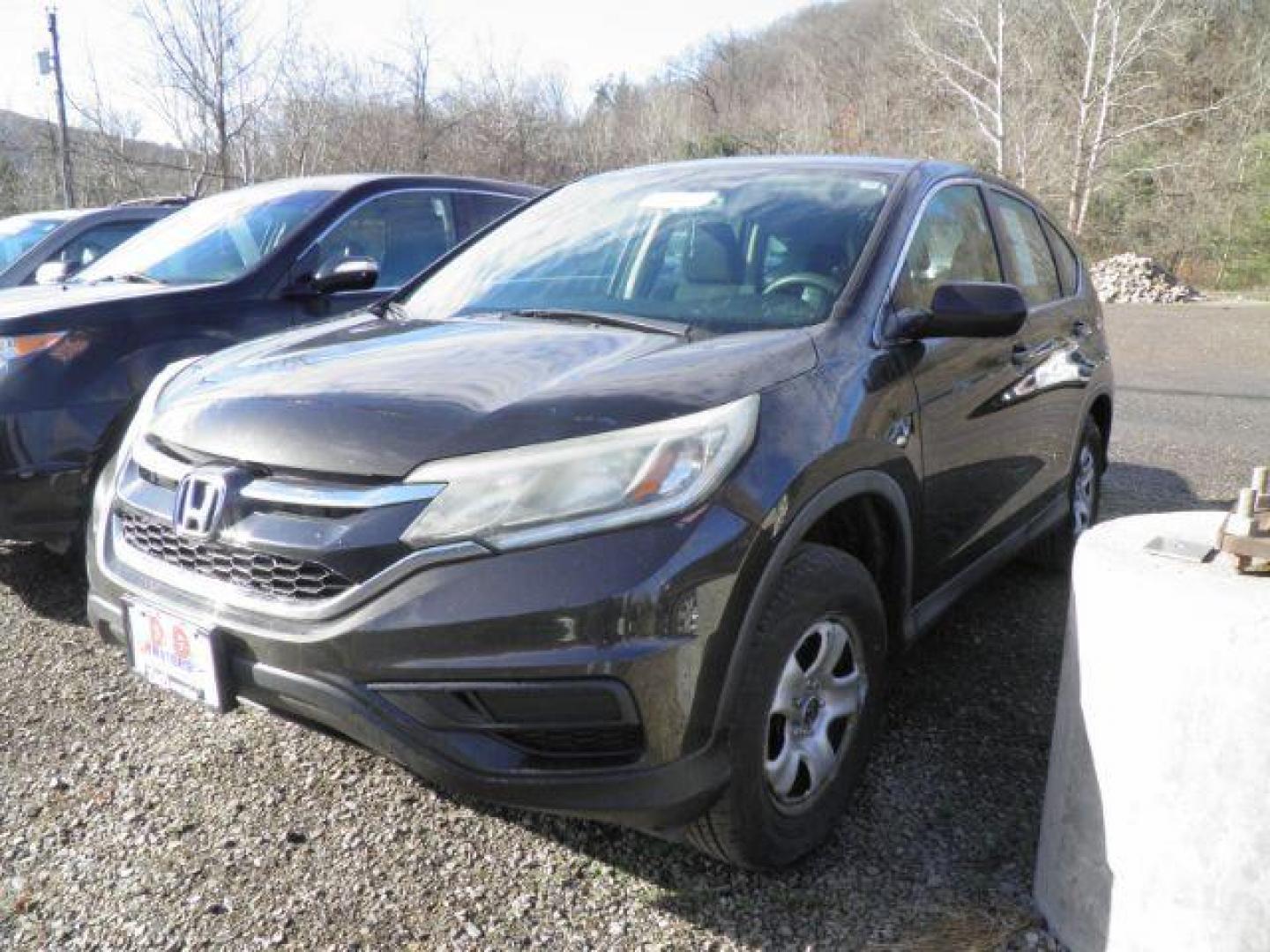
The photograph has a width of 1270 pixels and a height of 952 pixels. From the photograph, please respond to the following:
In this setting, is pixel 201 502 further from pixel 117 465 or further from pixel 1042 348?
pixel 1042 348

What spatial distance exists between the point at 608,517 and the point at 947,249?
1.73 meters

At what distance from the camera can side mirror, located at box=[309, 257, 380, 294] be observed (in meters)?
4.16

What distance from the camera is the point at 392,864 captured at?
2322 mm

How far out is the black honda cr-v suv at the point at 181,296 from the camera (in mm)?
3484

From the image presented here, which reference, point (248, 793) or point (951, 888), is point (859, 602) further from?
point (248, 793)

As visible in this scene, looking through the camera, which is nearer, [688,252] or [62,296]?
[688,252]

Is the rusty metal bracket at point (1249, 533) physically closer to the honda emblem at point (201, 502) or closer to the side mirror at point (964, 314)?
the side mirror at point (964, 314)

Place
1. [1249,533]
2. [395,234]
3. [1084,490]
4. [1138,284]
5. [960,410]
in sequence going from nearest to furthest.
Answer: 1. [1249,533]
2. [960,410]
3. [1084,490]
4. [395,234]
5. [1138,284]

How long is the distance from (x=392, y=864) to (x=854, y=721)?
111 centimetres

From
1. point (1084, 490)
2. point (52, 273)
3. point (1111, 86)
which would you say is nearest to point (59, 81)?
point (52, 273)

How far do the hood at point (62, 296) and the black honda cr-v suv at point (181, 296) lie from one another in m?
0.01

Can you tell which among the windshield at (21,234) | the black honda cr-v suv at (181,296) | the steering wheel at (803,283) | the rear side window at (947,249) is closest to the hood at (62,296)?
the black honda cr-v suv at (181,296)

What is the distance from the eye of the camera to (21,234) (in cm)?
843

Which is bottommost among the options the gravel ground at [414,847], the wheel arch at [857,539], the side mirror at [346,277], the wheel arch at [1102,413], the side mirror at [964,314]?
the gravel ground at [414,847]
